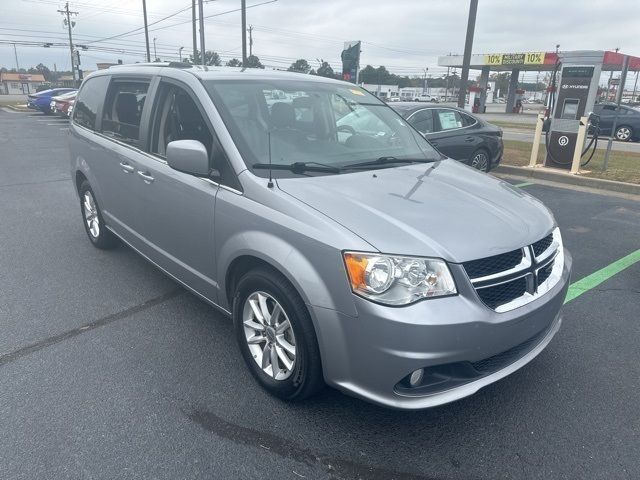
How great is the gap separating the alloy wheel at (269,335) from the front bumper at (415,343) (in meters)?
0.32

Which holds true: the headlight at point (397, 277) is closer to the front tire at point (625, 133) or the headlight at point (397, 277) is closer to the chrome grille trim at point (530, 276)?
the chrome grille trim at point (530, 276)

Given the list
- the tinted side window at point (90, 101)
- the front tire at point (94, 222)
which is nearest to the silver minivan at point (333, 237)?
the tinted side window at point (90, 101)

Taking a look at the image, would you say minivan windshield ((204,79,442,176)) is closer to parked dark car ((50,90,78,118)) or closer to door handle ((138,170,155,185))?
door handle ((138,170,155,185))

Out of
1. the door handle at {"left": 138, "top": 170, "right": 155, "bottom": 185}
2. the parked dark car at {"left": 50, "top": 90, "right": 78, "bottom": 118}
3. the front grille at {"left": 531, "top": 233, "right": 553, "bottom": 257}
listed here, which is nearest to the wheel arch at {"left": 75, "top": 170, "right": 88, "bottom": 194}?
the door handle at {"left": 138, "top": 170, "right": 155, "bottom": 185}

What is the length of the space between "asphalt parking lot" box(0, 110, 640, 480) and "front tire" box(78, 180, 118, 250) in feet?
2.71

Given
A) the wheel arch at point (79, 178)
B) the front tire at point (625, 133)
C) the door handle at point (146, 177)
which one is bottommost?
the front tire at point (625, 133)

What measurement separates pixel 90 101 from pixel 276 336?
12.1ft

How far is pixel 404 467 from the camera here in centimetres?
241

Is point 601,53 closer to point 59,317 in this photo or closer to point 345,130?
point 345,130

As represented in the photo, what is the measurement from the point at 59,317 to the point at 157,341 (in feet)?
3.09

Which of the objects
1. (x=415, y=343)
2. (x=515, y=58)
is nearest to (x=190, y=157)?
(x=415, y=343)

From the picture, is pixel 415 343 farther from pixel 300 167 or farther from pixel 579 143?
pixel 579 143

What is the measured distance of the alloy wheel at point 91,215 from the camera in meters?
5.21

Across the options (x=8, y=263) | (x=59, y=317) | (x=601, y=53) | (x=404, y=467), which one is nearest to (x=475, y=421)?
(x=404, y=467)
